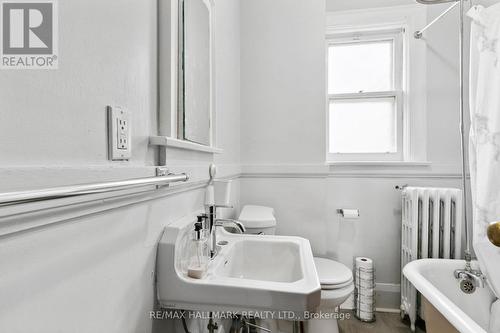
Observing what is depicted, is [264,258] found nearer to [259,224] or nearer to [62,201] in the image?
[259,224]

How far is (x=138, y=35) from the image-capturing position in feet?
1.94

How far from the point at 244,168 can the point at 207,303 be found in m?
1.19

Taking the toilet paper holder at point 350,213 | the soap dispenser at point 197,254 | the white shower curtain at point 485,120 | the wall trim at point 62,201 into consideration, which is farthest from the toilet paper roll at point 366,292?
the wall trim at point 62,201

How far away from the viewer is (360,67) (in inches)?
78.0

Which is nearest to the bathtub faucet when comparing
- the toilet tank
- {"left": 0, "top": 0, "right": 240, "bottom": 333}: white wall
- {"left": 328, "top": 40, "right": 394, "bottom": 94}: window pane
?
the toilet tank

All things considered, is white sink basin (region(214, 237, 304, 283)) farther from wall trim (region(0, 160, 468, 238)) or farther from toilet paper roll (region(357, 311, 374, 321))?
toilet paper roll (region(357, 311, 374, 321))

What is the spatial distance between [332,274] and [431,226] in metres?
0.84

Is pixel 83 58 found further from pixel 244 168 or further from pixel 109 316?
pixel 244 168

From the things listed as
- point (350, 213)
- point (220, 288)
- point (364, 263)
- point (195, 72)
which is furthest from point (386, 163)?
point (220, 288)

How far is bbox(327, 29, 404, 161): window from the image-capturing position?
75.5 inches

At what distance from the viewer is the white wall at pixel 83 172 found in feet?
1.06

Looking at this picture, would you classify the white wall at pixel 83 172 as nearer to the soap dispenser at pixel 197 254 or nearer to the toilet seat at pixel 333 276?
the soap dispenser at pixel 197 254

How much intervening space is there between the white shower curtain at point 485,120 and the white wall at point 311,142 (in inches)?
10.7

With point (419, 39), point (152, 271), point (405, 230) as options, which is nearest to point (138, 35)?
point (152, 271)
